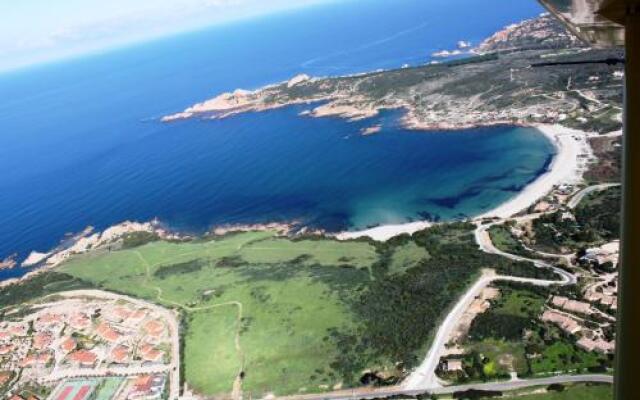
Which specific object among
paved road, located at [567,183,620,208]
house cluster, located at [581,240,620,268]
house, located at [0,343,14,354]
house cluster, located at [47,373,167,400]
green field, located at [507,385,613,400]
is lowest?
green field, located at [507,385,613,400]

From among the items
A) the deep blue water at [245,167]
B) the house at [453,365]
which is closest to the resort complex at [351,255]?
the house at [453,365]

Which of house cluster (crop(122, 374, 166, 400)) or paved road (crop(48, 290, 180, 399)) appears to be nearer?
house cluster (crop(122, 374, 166, 400))

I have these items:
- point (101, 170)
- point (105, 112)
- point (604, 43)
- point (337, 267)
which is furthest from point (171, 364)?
point (105, 112)

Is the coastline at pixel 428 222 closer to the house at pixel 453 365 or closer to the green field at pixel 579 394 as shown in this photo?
the house at pixel 453 365

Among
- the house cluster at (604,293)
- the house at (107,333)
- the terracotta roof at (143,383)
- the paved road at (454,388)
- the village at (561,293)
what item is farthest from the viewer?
the house at (107,333)

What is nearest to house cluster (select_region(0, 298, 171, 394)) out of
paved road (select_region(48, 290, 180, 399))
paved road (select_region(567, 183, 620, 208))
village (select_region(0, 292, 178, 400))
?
village (select_region(0, 292, 178, 400))

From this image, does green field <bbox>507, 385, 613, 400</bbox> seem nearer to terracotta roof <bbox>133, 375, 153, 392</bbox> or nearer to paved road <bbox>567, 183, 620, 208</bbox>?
terracotta roof <bbox>133, 375, 153, 392</bbox>

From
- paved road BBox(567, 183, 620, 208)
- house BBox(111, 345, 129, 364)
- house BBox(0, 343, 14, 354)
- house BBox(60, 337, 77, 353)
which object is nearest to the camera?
house BBox(111, 345, 129, 364)
